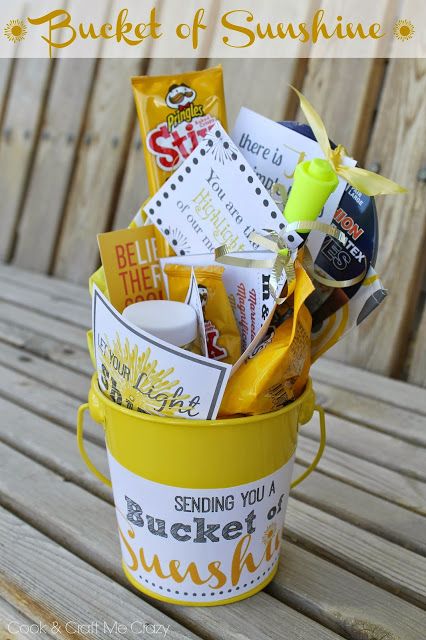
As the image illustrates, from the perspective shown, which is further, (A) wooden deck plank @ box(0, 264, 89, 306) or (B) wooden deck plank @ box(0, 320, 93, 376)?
(A) wooden deck plank @ box(0, 264, 89, 306)

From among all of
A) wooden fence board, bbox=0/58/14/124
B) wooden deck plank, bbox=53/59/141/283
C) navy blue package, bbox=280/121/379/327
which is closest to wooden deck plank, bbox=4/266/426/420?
wooden deck plank, bbox=53/59/141/283

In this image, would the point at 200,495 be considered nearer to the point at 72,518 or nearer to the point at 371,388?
the point at 72,518

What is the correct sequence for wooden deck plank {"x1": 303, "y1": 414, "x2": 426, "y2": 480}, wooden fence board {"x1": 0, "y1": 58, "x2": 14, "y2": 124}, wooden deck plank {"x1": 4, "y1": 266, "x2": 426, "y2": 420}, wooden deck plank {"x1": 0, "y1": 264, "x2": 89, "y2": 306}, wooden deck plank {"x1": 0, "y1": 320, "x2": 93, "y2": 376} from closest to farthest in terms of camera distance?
wooden deck plank {"x1": 303, "y1": 414, "x2": 426, "y2": 480}
wooden deck plank {"x1": 4, "y1": 266, "x2": 426, "y2": 420}
wooden deck plank {"x1": 0, "y1": 320, "x2": 93, "y2": 376}
wooden deck plank {"x1": 0, "y1": 264, "x2": 89, "y2": 306}
wooden fence board {"x1": 0, "y1": 58, "x2": 14, "y2": 124}

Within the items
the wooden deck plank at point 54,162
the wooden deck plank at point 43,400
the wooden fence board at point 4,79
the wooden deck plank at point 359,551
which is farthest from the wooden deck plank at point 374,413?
the wooden fence board at point 4,79

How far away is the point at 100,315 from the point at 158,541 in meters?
0.21

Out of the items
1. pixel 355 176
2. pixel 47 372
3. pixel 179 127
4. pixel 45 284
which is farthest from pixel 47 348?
pixel 355 176

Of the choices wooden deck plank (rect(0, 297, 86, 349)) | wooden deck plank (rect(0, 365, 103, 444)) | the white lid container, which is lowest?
wooden deck plank (rect(0, 365, 103, 444))

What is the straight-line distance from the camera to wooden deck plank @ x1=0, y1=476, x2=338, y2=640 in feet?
2.00

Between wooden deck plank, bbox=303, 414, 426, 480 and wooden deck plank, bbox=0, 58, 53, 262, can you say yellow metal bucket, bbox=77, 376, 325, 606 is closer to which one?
wooden deck plank, bbox=303, 414, 426, 480

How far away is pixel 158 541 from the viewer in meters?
0.61

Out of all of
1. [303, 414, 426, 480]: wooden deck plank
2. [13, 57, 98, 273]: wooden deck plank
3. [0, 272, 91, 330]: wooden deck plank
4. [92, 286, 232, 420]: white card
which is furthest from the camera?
[13, 57, 98, 273]: wooden deck plank

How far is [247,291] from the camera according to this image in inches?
23.8

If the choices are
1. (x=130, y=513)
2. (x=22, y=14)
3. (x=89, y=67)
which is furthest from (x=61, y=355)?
(x=22, y=14)

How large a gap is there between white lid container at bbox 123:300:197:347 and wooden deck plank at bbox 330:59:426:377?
0.70 meters
